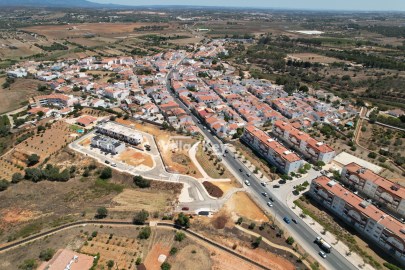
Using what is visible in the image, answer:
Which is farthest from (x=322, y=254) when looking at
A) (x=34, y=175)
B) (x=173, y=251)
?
(x=34, y=175)

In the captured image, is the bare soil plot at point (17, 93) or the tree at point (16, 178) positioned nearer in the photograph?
the tree at point (16, 178)

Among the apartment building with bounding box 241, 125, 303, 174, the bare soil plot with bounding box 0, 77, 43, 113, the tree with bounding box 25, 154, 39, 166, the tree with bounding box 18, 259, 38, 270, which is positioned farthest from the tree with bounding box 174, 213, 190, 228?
the bare soil plot with bounding box 0, 77, 43, 113

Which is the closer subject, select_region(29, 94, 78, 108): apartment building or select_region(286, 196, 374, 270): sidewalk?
select_region(286, 196, 374, 270): sidewalk

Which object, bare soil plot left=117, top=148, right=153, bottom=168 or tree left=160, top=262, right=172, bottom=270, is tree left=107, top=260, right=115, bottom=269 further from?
bare soil plot left=117, top=148, right=153, bottom=168

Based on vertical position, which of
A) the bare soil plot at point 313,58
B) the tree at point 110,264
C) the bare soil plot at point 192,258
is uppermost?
the bare soil plot at point 313,58

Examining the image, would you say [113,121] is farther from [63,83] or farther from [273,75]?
[273,75]

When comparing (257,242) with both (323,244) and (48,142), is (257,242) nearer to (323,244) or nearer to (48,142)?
(323,244)

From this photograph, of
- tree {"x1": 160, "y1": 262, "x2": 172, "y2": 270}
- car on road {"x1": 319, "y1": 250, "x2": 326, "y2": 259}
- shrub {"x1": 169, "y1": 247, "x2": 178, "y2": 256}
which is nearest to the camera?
tree {"x1": 160, "y1": 262, "x2": 172, "y2": 270}

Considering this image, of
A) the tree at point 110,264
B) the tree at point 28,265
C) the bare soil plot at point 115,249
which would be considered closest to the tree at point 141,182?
the bare soil plot at point 115,249

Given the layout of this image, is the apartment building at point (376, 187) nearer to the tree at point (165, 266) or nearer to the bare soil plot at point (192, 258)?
the bare soil plot at point (192, 258)
